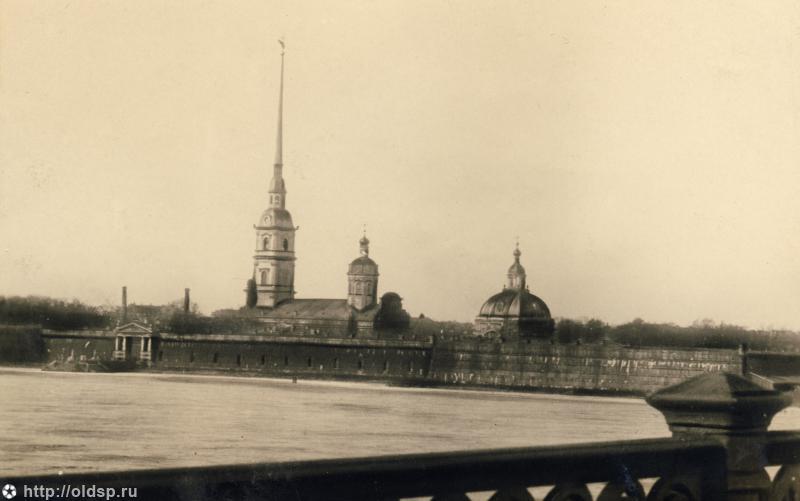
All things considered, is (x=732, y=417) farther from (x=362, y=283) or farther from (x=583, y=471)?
(x=362, y=283)

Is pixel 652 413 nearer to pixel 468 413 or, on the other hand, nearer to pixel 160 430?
pixel 468 413

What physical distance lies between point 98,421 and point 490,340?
39.2 metres

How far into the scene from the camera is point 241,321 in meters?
91.1

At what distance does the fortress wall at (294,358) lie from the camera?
251 feet

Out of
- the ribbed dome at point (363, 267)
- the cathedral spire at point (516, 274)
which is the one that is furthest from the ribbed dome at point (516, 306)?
the ribbed dome at point (363, 267)

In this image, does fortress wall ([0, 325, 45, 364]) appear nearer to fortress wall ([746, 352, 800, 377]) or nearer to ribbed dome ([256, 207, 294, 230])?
ribbed dome ([256, 207, 294, 230])

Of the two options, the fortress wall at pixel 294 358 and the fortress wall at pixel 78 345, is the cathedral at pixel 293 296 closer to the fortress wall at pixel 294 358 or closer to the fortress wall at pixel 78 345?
the fortress wall at pixel 294 358

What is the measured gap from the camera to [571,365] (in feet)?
227

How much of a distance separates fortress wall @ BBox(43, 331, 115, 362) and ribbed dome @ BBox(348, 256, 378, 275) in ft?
56.1

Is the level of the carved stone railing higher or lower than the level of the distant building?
lower

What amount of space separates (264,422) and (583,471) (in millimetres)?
34999

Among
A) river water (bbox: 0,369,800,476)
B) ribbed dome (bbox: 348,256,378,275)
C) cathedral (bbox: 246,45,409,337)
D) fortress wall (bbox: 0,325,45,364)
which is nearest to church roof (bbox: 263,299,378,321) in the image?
cathedral (bbox: 246,45,409,337)

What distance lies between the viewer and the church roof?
87.3m

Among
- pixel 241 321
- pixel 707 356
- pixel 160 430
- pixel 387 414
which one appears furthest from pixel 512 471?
pixel 241 321
